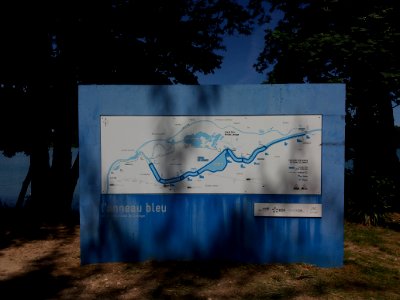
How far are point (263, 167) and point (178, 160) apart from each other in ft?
4.78

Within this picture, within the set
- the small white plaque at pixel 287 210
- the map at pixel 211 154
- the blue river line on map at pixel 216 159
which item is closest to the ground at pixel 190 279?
the small white plaque at pixel 287 210

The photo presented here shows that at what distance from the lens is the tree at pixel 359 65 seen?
944 centimetres

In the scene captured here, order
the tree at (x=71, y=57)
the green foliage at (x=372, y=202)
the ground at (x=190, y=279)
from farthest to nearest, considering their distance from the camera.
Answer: the tree at (x=71, y=57) → the green foliage at (x=372, y=202) → the ground at (x=190, y=279)

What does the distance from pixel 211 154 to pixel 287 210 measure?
162 cm

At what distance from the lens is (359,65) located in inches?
385

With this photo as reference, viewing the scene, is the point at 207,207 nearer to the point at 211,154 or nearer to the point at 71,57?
Answer: the point at 211,154

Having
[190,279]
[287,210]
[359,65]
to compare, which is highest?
[359,65]

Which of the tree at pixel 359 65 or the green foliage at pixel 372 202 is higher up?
the tree at pixel 359 65

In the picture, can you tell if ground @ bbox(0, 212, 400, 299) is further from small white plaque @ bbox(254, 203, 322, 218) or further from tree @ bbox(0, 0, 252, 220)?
tree @ bbox(0, 0, 252, 220)

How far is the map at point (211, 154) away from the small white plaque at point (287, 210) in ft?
0.76

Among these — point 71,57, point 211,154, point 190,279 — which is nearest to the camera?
point 190,279

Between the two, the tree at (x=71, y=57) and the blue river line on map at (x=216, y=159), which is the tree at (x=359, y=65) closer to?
the tree at (x=71, y=57)

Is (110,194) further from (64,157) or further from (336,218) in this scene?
(64,157)

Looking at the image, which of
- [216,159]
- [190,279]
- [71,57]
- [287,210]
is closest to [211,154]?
[216,159]
